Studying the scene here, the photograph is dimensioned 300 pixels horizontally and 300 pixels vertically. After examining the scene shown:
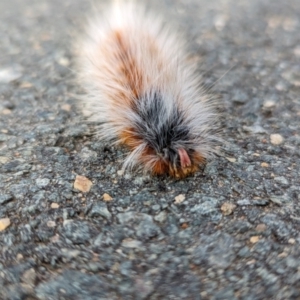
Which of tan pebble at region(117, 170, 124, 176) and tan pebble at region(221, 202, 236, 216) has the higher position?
tan pebble at region(117, 170, 124, 176)

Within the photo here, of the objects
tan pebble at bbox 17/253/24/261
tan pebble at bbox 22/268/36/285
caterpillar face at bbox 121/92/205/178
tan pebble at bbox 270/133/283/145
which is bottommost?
tan pebble at bbox 22/268/36/285

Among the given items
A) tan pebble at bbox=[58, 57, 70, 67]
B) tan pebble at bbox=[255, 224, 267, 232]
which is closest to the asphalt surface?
tan pebble at bbox=[255, 224, 267, 232]

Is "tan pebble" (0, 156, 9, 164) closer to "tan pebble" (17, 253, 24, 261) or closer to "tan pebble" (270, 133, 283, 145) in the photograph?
"tan pebble" (17, 253, 24, 261)

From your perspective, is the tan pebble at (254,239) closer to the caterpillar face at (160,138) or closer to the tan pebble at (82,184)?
the caterpillar face at (160,138)

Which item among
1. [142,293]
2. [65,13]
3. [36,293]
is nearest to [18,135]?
[36,293]

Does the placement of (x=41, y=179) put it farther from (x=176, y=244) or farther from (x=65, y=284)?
(x=176, y=244)

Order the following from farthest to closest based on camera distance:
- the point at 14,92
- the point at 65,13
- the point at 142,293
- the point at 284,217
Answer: the point at 65,13 < the point at 14,92 < the point at 284,217 < the point at 142,293

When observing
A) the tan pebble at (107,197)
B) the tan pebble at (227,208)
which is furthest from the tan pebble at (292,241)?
the tan pebble at (107,197)
